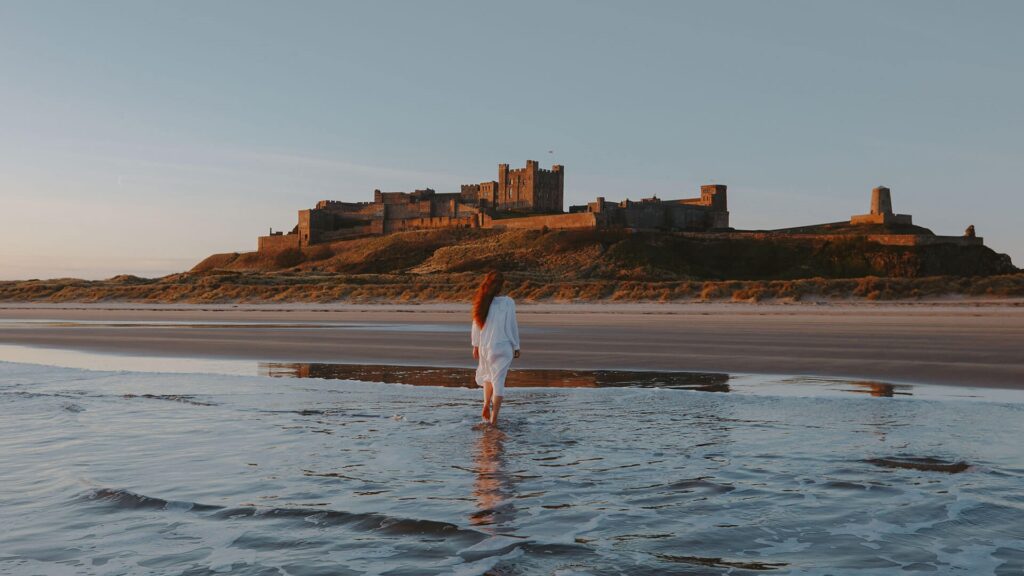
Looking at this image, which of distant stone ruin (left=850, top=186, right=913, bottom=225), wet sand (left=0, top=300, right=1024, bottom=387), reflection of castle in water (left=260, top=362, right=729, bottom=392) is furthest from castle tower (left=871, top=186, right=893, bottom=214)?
reflection of castle in water (left=260, top=362, right=729, bottom=392)

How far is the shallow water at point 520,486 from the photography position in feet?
15.2

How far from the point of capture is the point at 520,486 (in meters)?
6.13

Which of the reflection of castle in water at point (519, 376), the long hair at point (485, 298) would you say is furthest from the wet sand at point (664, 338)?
the long hair at point (485, 298)

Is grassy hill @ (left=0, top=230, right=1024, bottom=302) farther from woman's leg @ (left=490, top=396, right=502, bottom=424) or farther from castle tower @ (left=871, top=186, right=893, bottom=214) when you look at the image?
woman's leg @ (left=490, top=396, right=502, bottom=424)

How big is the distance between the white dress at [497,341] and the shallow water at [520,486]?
540 mm

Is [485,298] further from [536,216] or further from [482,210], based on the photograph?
[482,210]

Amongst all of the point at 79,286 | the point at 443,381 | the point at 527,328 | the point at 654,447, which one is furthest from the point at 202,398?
the point at 79,286

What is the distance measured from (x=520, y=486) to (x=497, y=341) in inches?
102

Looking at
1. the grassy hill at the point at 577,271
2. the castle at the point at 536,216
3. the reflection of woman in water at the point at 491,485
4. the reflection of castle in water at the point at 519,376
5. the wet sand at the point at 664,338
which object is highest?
the castle at the point at 536,216

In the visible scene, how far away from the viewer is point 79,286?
63656mm

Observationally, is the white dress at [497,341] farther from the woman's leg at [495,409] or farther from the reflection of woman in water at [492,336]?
the woman's leg at [495,409]

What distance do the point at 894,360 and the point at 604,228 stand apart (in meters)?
77.0

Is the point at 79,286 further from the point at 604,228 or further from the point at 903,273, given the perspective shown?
the point at 903,273

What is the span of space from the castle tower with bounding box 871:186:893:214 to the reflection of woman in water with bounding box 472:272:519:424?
98734 millimetres
